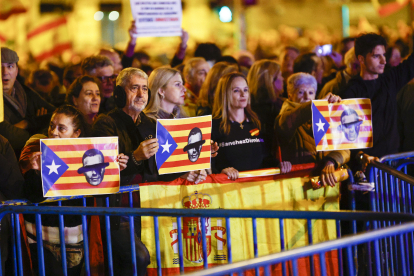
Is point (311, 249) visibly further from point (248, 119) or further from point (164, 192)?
point (248, 119)

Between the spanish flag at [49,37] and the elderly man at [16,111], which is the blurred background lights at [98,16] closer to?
the spanish flag at [49,37]

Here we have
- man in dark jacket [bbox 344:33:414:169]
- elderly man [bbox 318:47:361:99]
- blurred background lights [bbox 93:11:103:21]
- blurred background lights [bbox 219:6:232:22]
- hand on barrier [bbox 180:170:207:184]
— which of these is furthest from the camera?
blurred background lights [bbox 219:6:232:22]

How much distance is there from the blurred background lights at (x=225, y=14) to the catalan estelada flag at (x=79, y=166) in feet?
11.0

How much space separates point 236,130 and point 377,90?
6.48 feet

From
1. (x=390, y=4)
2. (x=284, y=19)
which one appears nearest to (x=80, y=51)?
(x=284, y=19)

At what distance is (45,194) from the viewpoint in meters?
4.11

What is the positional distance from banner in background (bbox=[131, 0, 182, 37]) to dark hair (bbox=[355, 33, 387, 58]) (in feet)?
7.47

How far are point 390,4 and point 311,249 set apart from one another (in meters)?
6.49

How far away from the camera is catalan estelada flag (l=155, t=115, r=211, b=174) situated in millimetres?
4602

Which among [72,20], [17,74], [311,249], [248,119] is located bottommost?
[311,249]

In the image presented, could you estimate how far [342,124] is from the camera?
5285 millimetres

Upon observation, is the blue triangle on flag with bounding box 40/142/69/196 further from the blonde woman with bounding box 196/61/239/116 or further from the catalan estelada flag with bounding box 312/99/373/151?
the catalan estelada flag with bounding box 312/99/373/151

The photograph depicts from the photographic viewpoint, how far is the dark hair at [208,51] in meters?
6.55

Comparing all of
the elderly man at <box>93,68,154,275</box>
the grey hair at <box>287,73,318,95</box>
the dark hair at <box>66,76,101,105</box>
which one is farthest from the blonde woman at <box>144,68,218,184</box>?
the grey hair at <box>287,73,318,95</box>
